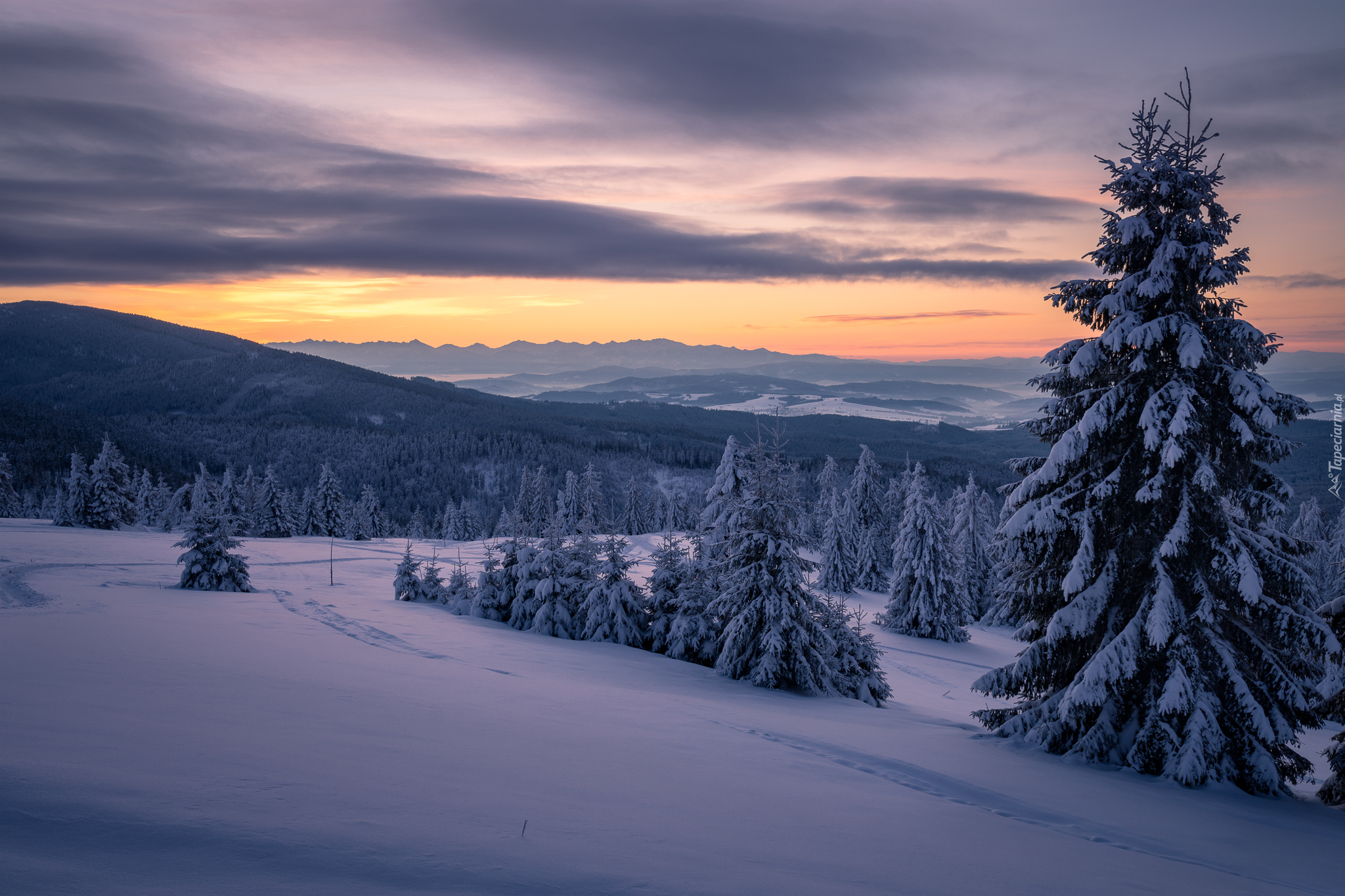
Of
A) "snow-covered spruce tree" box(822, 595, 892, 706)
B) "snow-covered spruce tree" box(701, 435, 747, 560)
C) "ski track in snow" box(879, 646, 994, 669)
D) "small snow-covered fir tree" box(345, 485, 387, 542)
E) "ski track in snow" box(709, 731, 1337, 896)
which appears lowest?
"small snow-covered fir tree" box(345, 485, 387, 542)

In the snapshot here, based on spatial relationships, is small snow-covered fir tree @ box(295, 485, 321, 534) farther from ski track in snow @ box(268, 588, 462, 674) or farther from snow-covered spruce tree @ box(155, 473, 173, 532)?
ski track in snow @ box(268, 588, 462, 674)

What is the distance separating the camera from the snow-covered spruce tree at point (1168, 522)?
35.9 ft

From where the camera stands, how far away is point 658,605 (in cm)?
2464

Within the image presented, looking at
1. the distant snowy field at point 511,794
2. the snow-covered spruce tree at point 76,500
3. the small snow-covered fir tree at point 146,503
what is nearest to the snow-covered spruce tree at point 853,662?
the distant snowy field at point 511,794

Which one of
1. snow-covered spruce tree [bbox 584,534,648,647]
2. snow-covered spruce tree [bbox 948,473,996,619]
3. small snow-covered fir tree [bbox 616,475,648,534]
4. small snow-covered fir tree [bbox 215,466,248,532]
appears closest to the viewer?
snow-covered spruce tree [bbox 584,534,648,647]

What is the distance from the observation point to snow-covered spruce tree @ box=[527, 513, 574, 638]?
24.9 metres

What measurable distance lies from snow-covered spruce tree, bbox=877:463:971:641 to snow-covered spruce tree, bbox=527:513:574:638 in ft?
82.4

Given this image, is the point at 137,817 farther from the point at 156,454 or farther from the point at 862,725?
the point at 156,454

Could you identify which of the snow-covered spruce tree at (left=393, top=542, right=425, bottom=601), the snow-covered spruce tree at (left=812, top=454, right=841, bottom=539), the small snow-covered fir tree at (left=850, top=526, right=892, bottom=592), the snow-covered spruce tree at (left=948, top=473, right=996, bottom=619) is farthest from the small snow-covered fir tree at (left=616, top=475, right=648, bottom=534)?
the snow-covered spruce tree at (left=393, top=542, right=425, bottom=601)

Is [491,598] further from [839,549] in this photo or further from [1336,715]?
[839,549]

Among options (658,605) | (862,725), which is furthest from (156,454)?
(862,725)

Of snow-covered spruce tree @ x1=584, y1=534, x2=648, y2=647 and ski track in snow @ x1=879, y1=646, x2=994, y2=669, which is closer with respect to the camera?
snow-covered spruce tree @ x1=584, y1=534, x2=648, y2=647

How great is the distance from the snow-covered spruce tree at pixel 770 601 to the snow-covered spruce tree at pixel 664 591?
162 inches

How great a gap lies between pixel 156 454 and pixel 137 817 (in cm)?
17642
